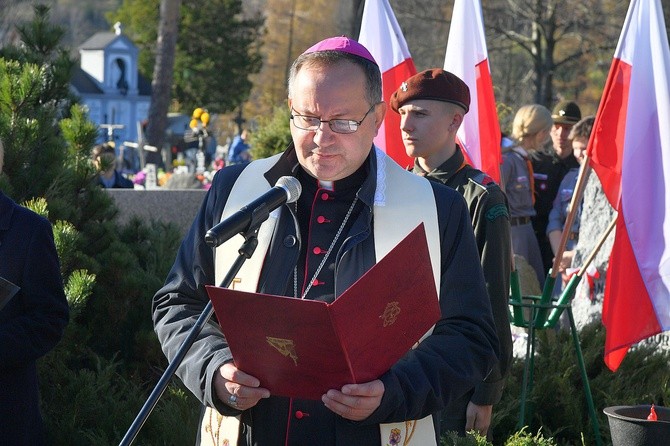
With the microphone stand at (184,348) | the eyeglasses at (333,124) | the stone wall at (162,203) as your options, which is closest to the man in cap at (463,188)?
the eyeglasses at (333,124)

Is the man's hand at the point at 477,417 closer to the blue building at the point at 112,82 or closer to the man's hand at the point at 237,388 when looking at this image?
the man's hand at the point at 237,388

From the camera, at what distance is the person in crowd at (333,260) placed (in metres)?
2.72

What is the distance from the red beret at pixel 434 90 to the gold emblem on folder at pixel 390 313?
7.03 ft

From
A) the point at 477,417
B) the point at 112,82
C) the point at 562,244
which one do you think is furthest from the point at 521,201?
the point at 112,82

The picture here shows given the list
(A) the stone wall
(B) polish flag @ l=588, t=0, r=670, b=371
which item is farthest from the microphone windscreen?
(A) the stone wall

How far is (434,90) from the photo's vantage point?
4.55 metres

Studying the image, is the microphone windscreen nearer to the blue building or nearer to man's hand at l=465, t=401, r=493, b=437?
man's hand at l=465, t=401, r=493, b=437

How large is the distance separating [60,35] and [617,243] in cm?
324

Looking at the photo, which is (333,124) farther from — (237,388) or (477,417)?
(477,417)

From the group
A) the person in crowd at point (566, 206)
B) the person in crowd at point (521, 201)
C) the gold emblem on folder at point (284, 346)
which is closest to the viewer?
the gold emblem on folder at point (284, 346)

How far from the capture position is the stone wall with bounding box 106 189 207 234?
29.7 feet

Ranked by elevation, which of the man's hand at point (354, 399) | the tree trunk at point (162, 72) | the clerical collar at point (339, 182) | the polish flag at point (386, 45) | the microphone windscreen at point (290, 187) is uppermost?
the tree trunk at point (162, 72)

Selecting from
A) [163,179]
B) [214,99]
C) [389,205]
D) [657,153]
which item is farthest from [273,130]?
[214,99]

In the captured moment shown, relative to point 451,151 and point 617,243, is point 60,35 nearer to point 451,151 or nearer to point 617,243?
point 451,151
